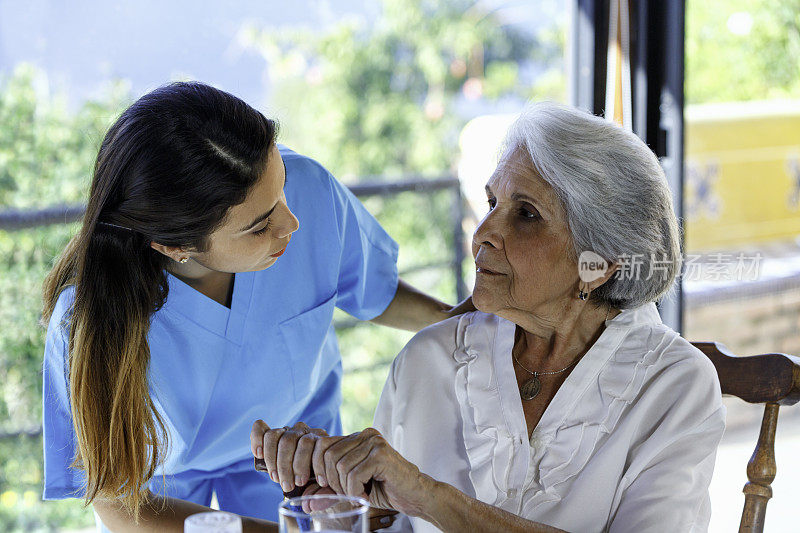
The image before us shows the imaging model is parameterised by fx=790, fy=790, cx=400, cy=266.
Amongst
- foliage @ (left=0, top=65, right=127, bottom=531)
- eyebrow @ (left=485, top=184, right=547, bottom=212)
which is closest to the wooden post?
eyebrow @ (left=485, top=184, right=547, bottom=212)

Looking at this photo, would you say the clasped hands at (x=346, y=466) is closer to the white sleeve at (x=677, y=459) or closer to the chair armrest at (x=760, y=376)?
the white sleeve at (x=677, y=459)

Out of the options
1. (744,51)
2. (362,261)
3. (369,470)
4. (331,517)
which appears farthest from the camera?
(744,51)

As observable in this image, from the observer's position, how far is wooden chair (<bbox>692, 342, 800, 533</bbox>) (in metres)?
1.32

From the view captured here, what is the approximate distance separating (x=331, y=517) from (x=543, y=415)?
61 cm

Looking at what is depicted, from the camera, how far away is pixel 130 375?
1260 mm

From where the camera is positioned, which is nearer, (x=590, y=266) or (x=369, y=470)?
(x=369, y=470)

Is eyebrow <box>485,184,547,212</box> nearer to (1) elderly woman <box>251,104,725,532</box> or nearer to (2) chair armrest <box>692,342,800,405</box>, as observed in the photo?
(1) elderly woman <box>251,104,725,532</box>

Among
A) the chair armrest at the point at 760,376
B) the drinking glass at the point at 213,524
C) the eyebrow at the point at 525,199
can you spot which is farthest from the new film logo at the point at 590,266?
the drinking glass at the point at 213,524

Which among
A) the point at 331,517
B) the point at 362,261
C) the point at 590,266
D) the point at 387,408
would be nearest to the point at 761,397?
the point at 590,266

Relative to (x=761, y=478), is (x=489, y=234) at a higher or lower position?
higher

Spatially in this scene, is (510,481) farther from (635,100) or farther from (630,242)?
(635,100)

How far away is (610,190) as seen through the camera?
4.17ft

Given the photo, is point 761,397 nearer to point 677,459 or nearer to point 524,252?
point 677,459

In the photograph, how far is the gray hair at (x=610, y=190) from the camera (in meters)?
1.27
